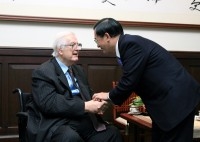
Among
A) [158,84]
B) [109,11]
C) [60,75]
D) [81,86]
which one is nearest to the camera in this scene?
[158,84]

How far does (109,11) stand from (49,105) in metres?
1.62

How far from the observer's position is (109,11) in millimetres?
3443

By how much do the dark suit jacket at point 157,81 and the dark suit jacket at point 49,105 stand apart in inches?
19.0

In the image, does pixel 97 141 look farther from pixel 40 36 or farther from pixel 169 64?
pixel 40 36

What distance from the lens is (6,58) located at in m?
3.21

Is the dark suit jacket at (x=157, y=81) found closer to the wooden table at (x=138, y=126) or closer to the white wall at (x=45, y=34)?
the wooden table at (x=138, y=126)

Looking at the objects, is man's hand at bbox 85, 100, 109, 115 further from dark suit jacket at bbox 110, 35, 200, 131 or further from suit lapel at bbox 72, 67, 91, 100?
dark suit jacket at bbox 110, 35, 200, 131

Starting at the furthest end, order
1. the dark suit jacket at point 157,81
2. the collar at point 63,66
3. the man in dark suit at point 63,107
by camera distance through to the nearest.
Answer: the collar at point 63,66 < the man in dark suit at point 63,107 < the dark suit jacket at point 157,81

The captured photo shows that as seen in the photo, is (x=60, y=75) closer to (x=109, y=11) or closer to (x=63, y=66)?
(x=63, y=66)

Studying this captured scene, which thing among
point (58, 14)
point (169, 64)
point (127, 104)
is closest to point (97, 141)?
point (169, 64)

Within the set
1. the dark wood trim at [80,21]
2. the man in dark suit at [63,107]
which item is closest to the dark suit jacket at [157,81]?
the man in dark suit at [63,107]

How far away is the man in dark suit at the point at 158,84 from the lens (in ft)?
5.93

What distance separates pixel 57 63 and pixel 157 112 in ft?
3.00

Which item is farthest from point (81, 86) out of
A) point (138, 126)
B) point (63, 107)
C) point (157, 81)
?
point (157, 81)
